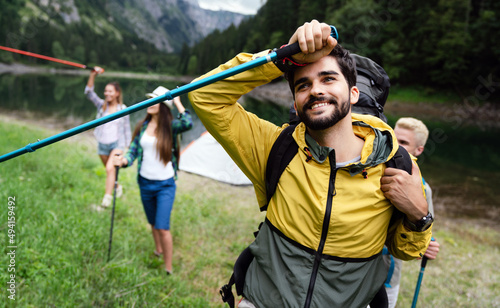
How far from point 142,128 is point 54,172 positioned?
4.19 meters

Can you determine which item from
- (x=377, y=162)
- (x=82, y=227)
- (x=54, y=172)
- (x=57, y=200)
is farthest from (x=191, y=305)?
(x=54, y=172)

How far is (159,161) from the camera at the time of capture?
4.50 m

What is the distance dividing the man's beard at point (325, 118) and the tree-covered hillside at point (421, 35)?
44.4m

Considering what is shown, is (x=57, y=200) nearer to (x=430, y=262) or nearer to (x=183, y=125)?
(x=183, y=125)

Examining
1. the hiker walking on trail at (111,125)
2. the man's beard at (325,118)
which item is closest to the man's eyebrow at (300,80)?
the man's beard at (325,118)

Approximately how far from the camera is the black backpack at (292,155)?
1954 mm

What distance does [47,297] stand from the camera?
3.30 m

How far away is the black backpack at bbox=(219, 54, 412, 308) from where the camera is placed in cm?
195

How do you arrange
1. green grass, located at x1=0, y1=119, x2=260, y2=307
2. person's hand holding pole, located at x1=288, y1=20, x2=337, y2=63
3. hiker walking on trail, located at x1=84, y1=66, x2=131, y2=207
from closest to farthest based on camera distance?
person's hand holding pole, located at x1=288, y1=20, x2=337, y2=63 < green grass, located at x1=0, y1=119, x2=260, y2=307 < hiker walking on trail, located at x1=84, y1=66, x2=131, y2=207

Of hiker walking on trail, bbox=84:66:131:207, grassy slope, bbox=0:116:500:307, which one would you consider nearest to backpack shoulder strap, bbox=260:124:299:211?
grassy slope, bbox=0:116:500:307

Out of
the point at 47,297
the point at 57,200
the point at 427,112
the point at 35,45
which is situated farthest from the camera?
the point at 35,45

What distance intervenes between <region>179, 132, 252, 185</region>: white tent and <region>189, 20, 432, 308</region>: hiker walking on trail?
321 inches

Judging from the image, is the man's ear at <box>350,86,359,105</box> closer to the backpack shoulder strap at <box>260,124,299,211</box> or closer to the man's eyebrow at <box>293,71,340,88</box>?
the man's eyebrow at <box>293,71,340,88</box>

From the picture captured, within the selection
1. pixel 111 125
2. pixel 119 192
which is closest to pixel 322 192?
pixel 119 192
